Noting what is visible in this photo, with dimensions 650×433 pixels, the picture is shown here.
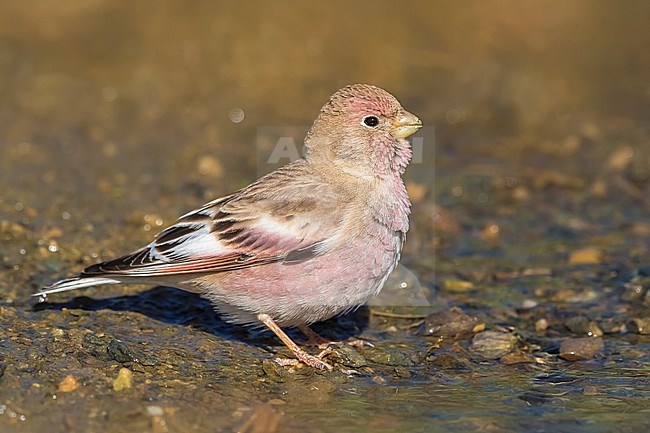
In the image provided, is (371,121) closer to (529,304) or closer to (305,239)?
(305,239)

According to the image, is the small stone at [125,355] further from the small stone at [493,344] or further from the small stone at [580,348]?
the small stone at [580,348]

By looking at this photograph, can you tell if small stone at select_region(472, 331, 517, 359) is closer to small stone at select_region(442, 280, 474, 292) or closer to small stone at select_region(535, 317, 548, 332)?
small stone at select_region(535, 317, 548, 332)

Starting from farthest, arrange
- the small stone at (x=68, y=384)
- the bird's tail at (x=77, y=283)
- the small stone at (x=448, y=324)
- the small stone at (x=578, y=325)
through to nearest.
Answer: the small stone at (x=578, y=325), the small stone at (x=448, y=324), the bird's tail at (x=77, y=283), the small stone at (x=68, y=384)

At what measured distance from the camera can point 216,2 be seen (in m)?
9.75

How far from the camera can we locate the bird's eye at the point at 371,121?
563cm

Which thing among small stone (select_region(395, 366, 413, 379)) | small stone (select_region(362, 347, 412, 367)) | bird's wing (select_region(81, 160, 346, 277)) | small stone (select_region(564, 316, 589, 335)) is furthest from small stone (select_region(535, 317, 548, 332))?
bird's wing (select_region(81, 160, 346, 277))

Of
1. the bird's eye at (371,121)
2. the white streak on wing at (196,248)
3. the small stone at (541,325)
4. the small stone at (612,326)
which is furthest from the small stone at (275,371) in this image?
the small stone at (612,326)

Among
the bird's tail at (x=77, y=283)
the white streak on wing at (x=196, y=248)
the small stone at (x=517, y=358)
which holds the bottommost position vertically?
the small stone at (x=517, y=358)

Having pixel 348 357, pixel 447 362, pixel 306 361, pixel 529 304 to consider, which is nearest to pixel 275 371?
pixel 306 361

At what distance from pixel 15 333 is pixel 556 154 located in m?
5.53

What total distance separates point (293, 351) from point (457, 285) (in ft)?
5.73

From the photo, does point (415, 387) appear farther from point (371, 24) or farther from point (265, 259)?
point (371, 24)

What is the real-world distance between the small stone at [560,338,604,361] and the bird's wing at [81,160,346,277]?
1.55 m

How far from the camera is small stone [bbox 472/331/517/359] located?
5555mm
